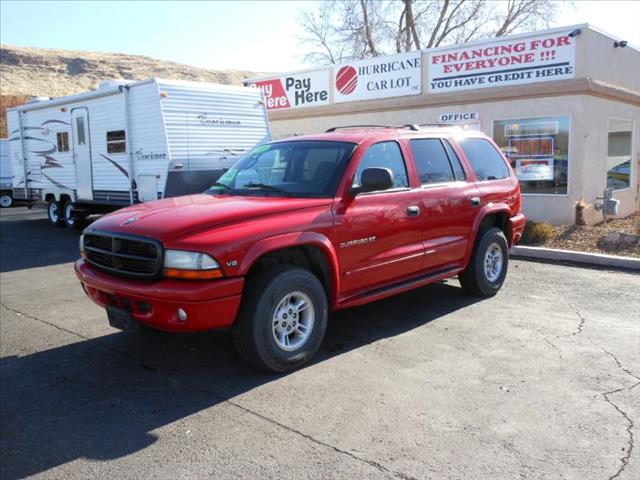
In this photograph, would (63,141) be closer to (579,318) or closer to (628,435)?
(579,318)

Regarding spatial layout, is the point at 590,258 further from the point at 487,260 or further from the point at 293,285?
the point at 293,285

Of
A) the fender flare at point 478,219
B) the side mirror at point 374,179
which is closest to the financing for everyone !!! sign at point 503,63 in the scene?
the fender flare at point 478,219

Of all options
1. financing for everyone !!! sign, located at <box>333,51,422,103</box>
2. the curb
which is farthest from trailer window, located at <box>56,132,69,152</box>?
the curb

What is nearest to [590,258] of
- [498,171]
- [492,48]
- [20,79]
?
[498,171]

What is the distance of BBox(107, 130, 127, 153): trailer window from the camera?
483 inches

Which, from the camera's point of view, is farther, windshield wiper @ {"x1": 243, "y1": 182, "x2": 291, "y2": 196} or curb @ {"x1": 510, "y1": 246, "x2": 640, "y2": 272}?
curb @ {"x1": 510, "y1": 246, "x2": 640, "y2": 272}

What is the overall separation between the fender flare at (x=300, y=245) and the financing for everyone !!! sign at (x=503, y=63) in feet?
29.3

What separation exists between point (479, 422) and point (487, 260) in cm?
343

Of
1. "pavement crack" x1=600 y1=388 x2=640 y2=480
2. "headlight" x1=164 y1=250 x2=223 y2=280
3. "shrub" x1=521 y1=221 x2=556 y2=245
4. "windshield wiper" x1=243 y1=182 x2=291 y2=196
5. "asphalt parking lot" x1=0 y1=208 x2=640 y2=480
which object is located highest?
"windshield wiper" x1=243 y1=182 x2=291 y2=196

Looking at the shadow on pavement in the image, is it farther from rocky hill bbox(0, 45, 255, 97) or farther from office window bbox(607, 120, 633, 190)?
rocky hill bbox(0, 45, 255, 97)

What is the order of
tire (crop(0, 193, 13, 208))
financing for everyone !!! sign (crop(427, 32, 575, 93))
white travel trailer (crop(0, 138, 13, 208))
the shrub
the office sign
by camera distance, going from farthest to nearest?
tire (crop(0, 193, 13, 208)) < white travel trailer (crop(0, 138, 13, 208)) < the office sign < financing for everyone !!! sign (crop(427, 32, 575, 93)) < the shrub

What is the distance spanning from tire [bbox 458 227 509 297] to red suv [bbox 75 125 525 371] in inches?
1.0

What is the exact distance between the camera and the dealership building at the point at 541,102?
11773mm

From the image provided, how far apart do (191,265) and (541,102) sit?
394 inches
